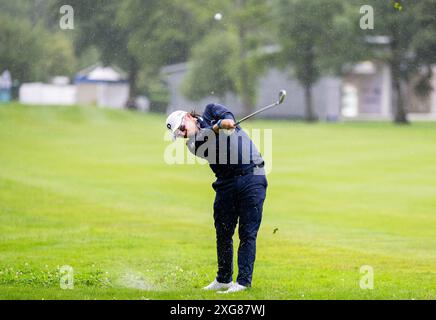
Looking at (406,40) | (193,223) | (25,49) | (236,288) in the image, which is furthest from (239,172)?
(25,49)

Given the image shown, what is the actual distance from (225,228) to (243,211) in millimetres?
298

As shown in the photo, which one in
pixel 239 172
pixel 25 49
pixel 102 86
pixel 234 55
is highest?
pixel 25 49

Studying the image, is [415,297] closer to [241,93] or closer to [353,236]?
[353,236]

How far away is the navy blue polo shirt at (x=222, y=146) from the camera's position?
9.57 metres

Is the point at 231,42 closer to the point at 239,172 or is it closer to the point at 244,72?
the point at 244,72

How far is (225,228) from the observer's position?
9867mm

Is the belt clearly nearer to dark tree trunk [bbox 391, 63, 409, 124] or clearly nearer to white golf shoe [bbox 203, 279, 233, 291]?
white golf shoe [bbox 203, 279, 233, 291]

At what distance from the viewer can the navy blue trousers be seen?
31.7 feet

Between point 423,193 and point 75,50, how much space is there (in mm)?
46712

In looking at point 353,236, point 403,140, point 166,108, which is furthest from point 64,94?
point 353,236

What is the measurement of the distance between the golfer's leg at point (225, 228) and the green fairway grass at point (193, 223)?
1.09 ft

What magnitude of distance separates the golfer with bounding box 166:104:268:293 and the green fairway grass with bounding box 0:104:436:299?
0.59 m

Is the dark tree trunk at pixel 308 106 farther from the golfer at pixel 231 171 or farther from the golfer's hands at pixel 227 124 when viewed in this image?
the golfer's hands at pixel 227 124

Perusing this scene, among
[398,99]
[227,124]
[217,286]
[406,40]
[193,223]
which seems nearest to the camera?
[227,124]
